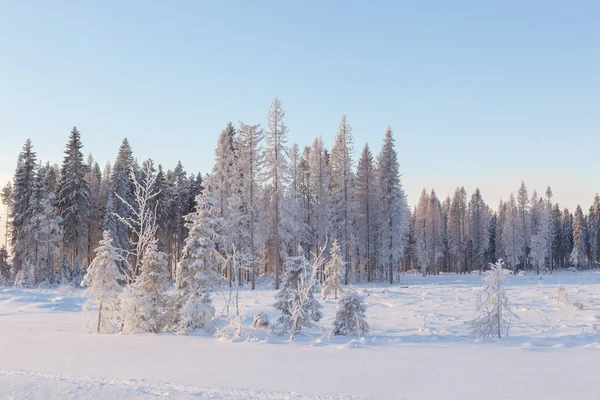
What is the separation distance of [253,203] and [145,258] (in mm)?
23274

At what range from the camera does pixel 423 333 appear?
1429 cm

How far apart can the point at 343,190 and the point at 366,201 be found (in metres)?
4.55

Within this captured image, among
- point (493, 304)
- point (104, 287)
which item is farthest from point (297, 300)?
point (104, 287)

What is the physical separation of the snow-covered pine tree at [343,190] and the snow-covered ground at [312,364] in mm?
28179

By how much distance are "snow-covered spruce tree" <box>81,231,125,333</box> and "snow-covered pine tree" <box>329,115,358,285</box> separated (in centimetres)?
3001

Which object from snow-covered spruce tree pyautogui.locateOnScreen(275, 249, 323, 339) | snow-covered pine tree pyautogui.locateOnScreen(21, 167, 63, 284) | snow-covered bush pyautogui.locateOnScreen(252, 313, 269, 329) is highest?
snow-covered pine tree pyautogui.locateOnScreen(21, 167, 63, 284)

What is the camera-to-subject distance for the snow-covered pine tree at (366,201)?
1917 inches

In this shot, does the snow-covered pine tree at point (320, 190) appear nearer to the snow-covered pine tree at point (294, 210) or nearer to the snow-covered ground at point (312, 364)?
the snow-covered pine tree at point (294, 210)

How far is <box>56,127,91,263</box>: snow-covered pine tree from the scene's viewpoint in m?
44.8

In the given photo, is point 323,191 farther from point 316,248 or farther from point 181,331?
point 181,331

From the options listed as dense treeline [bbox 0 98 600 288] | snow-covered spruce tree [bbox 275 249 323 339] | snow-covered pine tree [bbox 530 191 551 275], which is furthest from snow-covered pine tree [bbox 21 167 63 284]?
snow-covered pine tree [bbox 530 191 551 275]

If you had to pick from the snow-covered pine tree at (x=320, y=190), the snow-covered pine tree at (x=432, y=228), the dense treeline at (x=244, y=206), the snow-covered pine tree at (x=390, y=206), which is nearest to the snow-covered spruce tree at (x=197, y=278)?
the dense treeline at (x=244, y=206)

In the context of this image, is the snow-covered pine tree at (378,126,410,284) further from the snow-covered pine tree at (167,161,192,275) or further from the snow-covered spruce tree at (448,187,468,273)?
the snow-covered spruce tree at (448,187,468,273)

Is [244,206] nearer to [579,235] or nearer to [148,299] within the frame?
[148,299]
